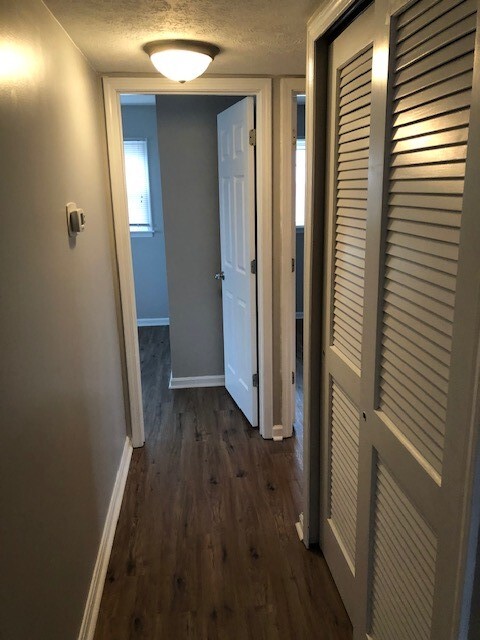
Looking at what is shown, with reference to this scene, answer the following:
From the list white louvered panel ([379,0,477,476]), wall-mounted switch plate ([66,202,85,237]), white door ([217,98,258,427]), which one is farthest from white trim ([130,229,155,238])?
white louvered panel ([379,0,477,476])

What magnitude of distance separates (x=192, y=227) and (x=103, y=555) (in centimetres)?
234

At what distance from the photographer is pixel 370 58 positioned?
136 centimetres

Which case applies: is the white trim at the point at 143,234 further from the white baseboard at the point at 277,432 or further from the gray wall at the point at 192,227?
the white baseboard at the point at 277,432

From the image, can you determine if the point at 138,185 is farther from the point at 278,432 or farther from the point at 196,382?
the point at 278,432

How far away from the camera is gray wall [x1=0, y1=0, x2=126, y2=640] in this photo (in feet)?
3.73

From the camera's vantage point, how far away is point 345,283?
164 cm

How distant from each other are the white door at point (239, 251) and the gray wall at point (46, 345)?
97 cm

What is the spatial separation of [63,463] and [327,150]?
1.41 metres

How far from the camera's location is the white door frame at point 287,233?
2611mm

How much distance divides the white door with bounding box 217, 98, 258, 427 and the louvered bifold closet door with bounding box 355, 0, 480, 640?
162 cm

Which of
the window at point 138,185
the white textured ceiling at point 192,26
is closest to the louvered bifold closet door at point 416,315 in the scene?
the white textured ceiling at point 192,26

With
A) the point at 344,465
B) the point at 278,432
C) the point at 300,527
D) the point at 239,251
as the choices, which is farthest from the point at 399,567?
the point at 239,251

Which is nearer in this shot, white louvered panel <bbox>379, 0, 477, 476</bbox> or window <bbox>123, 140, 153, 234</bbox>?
white louvered panel <bbox>379, 0, 477, 476</bbox>

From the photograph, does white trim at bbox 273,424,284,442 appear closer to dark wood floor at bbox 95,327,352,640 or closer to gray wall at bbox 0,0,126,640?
dark wood floor at bbox 95,327,352,640
